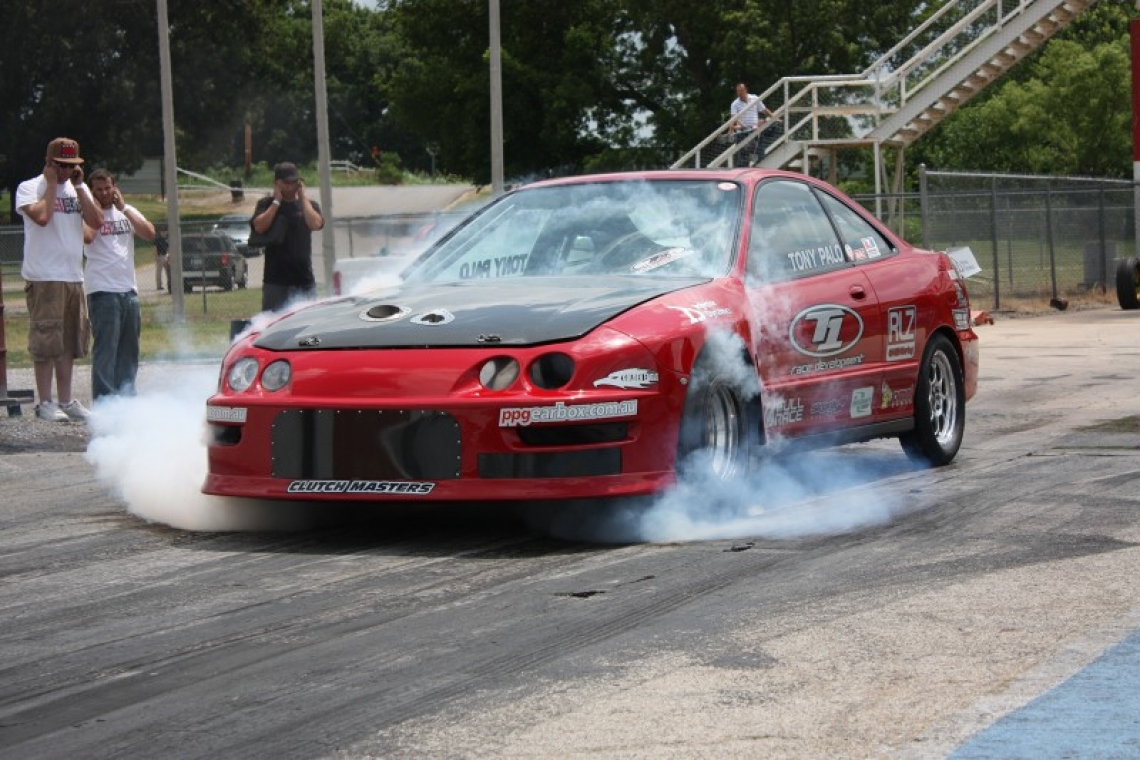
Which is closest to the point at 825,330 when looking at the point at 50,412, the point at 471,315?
the point at 471,315

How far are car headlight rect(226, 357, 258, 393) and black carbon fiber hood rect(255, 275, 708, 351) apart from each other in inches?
3.5

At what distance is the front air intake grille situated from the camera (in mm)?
6887

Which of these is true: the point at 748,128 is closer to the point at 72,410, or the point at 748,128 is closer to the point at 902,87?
the point at 902,87

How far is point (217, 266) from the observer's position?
37.6m

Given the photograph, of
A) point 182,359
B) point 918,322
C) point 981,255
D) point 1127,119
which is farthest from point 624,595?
point 1127,119

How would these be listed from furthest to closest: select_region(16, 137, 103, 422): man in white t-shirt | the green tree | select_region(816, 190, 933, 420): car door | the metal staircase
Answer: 1. the green tree
2. the metal staircase
3. select_region(16, 137, 103, 422): man in white t-shirt
4. select_region(816, 190, 933, 420): car door

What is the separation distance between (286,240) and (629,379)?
274 inches

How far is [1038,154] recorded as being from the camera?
61.1m

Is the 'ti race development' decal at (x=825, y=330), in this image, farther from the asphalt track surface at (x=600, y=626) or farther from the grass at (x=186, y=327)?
the grass at (x=186, y=327)

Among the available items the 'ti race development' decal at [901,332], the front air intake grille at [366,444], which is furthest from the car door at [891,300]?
the front air intake grille at [366,444]

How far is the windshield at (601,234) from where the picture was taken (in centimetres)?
813

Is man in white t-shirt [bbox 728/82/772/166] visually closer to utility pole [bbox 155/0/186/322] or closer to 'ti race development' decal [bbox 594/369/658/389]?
utility pole [bbox 155/0/186/322]

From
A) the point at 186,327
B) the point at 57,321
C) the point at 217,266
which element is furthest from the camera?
the point at 217,266

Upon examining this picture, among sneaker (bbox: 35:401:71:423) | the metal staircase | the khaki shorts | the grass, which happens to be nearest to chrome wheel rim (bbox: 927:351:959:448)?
the khaki shorts
